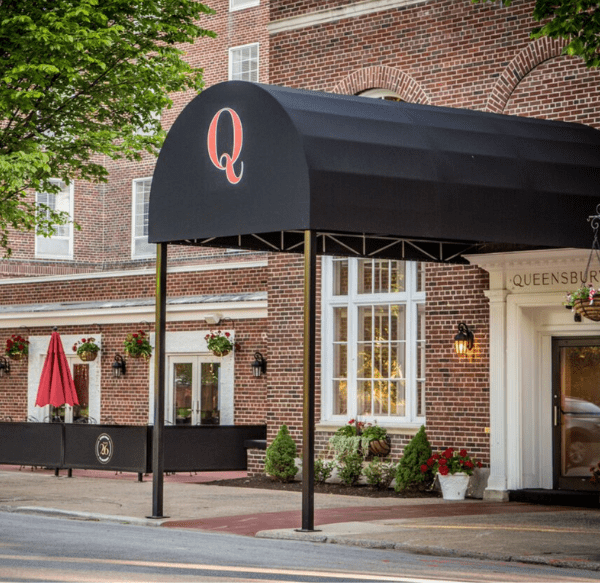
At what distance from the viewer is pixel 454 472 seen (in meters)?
18.5

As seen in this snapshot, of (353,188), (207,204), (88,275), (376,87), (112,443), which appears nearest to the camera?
(353,188)

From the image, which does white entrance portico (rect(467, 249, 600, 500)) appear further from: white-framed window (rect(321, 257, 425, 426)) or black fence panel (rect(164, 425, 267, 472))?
black fence panel (rect(164, 425, 267, 472))

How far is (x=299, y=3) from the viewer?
71.6ft

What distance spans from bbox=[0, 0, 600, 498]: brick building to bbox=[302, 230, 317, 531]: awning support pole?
151 inches

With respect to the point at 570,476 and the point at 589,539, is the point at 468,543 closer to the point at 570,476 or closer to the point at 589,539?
the point at 589,539

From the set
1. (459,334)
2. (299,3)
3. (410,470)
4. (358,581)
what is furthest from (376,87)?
(358,581)

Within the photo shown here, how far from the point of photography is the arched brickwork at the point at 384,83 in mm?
20125

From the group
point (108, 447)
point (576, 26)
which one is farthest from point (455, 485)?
point (576, 26)

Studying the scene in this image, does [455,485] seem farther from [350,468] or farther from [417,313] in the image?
[417,313]

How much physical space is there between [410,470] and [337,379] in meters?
2.49

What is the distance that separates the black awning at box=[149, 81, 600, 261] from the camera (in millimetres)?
14391

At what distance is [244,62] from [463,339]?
1596 centimetres

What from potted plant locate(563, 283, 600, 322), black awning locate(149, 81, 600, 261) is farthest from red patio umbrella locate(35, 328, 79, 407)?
potted plant locate(563, 283, 600, 322)

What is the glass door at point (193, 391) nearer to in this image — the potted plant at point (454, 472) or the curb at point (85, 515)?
the potted plant at point (454, 472)
